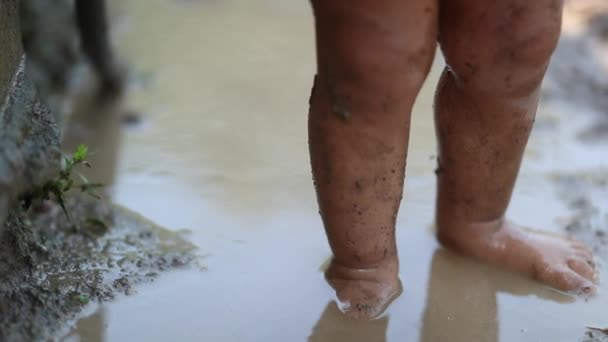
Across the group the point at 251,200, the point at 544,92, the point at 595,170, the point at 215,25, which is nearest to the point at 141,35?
the point at 215,25

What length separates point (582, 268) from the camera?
6.05ft

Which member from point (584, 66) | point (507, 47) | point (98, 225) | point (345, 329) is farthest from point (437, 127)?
point (584, 66)

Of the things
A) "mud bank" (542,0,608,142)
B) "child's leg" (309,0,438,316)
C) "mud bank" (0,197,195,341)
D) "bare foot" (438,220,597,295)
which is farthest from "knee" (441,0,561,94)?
"mud bank" (542,0,608,142)

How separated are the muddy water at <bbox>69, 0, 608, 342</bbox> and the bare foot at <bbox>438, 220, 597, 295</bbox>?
0.03 metres

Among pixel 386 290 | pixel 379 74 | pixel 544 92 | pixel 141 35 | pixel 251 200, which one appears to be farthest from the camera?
pixel 141 35

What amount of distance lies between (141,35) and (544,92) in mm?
1601

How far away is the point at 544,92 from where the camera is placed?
285cm

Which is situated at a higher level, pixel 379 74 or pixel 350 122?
pixel 379 74

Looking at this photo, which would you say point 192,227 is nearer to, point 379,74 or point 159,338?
point 159,338

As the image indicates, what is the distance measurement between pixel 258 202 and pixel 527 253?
71 cm

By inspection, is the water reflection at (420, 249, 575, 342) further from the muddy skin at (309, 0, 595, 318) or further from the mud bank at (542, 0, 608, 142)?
the mud bank at (542, 0, 608, 142)

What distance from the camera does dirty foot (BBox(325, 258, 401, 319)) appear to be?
66.5 inches

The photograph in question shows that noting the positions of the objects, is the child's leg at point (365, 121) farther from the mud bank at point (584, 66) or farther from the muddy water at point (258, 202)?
the mud bank at point (584, 66)

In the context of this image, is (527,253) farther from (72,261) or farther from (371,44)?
(72,261)
